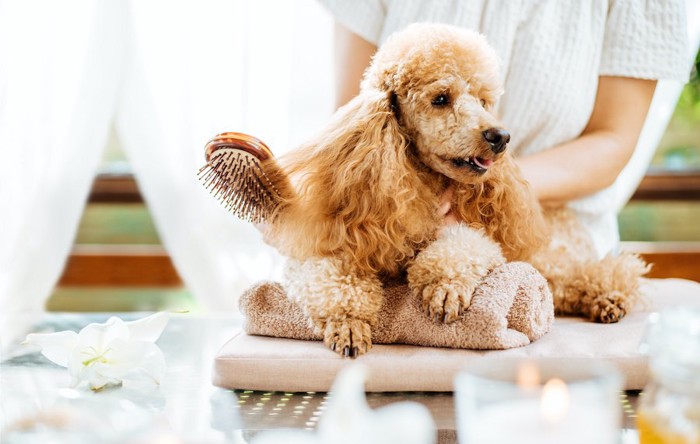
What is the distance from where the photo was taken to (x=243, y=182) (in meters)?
0.73

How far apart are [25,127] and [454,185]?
53.5 inches

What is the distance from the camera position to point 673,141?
8.02 feet

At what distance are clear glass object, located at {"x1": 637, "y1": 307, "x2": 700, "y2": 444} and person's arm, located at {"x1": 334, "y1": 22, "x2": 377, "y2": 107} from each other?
0.89 m

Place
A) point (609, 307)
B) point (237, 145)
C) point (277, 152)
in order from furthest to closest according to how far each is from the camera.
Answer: point (277, 152) → point (609, 307) → point (237, 145)

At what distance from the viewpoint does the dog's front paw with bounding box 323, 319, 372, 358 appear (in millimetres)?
754

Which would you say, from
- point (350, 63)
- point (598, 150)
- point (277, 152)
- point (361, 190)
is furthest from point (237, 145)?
point (277, 152)

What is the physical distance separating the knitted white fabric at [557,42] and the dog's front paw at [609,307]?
0.37 metres

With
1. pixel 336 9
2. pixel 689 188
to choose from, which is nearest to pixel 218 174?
pixel 336 9

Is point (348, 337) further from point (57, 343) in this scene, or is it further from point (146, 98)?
point (146, 98)

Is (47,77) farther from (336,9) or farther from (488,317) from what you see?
(488,317)

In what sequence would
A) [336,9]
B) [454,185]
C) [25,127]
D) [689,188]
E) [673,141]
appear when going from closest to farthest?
1. [454,185]
2. [336,9]
3. [25,127]
4. [689,188]
5. [673,141]

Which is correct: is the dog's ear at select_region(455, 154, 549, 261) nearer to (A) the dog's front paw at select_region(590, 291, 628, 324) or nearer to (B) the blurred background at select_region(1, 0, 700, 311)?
(A) the dog's front paw at select_region(590, 291, 628, 324)

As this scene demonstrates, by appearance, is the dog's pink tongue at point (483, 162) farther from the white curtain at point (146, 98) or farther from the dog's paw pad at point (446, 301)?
the white curtain at point (146, 98)

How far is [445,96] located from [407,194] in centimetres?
13
